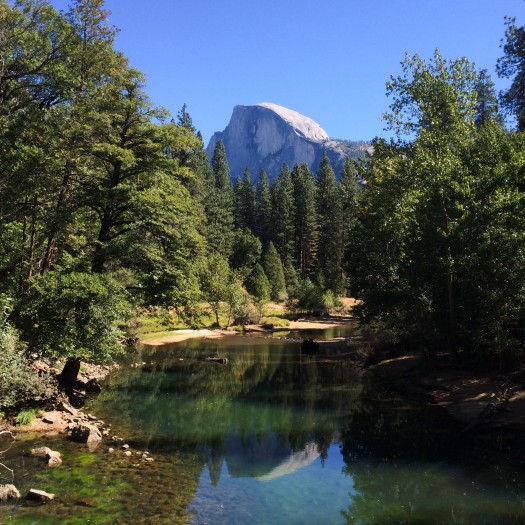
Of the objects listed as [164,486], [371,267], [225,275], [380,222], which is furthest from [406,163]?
[225,275]

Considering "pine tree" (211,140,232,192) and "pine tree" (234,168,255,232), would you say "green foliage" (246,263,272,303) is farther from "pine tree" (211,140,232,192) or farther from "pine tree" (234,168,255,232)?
"pine tree" (211,140,232,192)

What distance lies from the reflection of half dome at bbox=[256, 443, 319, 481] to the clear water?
2.5 inches

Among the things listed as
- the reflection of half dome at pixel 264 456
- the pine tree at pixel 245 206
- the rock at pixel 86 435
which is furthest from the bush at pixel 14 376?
the pine tree at pixel 245 206

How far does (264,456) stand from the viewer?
1625 cm

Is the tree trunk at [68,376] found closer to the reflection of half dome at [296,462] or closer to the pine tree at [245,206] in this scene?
the reflection of half dome at [296,462]

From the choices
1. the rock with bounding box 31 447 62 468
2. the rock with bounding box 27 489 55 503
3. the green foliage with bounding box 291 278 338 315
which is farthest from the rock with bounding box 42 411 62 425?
the green foliage with bounding box 291 278 338 315

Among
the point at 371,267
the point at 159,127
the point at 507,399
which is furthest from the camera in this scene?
the point at 371,267

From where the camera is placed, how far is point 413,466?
15047 millimetres

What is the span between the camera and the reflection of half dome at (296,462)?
14625 mm

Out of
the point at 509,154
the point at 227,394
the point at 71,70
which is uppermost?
the point at 71,70

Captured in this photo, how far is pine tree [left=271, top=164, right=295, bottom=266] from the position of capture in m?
92.7

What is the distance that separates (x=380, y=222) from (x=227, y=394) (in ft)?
44.4

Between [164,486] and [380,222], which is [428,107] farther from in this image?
[164,486]

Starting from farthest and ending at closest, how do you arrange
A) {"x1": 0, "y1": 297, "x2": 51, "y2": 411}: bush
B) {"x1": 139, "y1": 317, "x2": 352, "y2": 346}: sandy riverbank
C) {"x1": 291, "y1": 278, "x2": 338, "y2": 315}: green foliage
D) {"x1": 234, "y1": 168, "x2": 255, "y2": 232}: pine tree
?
{"x1": 234, "y1": 168, "x2": 255, "y2": 232}: pine tree < {"x1": 291, "y1": 278, "x2": 338, "y2": 315}: green foliage < {"x1": 139, "y1": 317, "x2": 352, "y2": 346}: sandy riverbank < {"x1": 0, "y1": 297, "x2": 51, "y2": 411}: bush
